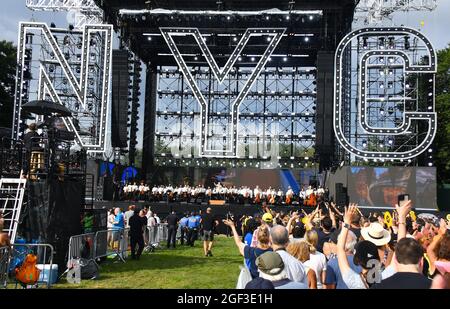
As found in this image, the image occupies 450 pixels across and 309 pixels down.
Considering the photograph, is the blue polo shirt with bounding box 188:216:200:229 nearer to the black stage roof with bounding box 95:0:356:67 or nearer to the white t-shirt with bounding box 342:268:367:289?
the black stage roof with bounding box 95:0:356:67

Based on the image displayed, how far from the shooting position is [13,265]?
9.36 meters

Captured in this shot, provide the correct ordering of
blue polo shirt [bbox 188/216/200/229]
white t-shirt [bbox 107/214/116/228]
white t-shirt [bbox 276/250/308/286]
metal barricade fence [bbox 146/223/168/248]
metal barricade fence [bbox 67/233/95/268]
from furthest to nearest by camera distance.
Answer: blue polo shirt [bbox 188/216/200/229]
metal barricade fence [bbox 146/223/168/248]
white t-shirt [bbox 107/214/116/228]
metal barricade fence [bbox 67/233/95/268]
white t-shirt [bbox 276/250/308/286]

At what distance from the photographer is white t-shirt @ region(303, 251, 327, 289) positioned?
16.2ft

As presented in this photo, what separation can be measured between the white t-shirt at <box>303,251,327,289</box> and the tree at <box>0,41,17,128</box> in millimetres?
34238

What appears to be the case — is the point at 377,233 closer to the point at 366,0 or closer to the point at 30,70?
the point at 30,70

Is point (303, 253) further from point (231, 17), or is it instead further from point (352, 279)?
point (231, 17)

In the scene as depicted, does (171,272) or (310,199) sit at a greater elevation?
(310,199)

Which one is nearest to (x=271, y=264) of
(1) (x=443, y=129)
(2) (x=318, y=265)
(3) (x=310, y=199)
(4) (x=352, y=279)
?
(4) (x=352, y=279)

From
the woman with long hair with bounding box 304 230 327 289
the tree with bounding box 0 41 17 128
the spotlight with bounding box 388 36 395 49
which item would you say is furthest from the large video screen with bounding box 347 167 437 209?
the tree with bounding box 0 41 17 128

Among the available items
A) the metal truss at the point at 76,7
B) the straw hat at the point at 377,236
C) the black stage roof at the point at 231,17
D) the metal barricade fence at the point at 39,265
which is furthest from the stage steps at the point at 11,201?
the metal truss at the point at 76,7

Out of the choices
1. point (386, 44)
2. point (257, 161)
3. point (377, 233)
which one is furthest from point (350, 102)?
point (377, 233)

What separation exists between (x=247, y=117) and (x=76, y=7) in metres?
13.7

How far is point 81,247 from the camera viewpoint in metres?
10.9

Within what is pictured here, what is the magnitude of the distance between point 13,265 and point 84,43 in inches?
665
